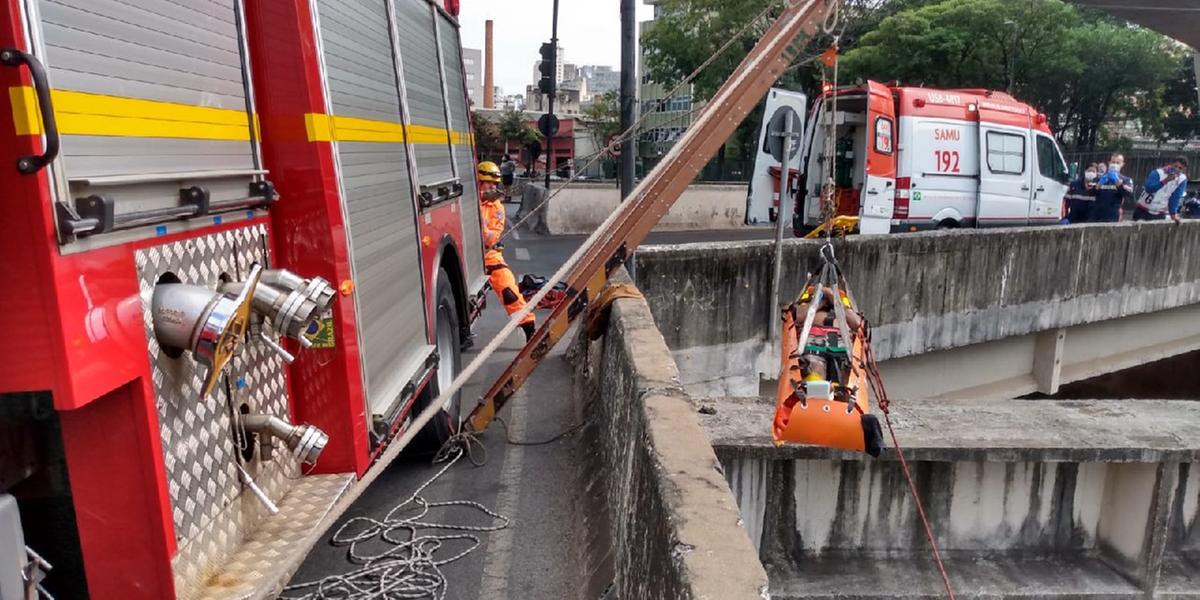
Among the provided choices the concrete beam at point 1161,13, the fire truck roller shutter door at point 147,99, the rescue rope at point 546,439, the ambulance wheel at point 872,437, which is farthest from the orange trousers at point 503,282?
the concrete beam at point 1161,13

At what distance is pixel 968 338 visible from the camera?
9.82 m

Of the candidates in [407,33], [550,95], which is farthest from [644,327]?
[550,95]

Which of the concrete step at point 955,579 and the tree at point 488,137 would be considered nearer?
the concrete step at point 955,579

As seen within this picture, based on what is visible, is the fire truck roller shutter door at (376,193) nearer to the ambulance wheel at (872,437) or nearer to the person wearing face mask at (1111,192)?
the ambulance wheel at (872,437)

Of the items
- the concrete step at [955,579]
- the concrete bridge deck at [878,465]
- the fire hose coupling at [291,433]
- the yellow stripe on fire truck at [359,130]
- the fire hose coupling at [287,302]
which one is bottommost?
the concrete step at [955,579]

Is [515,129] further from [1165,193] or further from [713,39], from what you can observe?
[1165,193]

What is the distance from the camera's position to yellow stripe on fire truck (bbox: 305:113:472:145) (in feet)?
10.2

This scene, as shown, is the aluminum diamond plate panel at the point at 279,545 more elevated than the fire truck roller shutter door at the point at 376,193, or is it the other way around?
the fire truck roller shutter door at the point at 376,193

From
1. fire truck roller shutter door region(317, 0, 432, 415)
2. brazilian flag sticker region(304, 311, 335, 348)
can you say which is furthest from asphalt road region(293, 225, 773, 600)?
brazilian flag sticker region(304, 311, 335, 348)

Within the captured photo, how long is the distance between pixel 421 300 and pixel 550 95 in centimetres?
1242

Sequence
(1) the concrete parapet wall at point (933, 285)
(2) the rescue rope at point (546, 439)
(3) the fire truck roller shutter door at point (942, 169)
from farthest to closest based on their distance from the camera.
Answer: (3) the fire truck roller shutter door at point (942, 169), (1) the concrete parapet wall at point (933, 285), (2) the rescue rope at point (546, 439)

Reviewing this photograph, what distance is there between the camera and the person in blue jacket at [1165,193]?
47.3 ft

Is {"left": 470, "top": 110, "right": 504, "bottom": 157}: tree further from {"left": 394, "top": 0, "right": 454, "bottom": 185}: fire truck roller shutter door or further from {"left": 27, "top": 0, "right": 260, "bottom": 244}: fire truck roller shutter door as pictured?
{"left": 27, "top": 0, "right": 260, "bottom": 244}: fire truck roller shutter door

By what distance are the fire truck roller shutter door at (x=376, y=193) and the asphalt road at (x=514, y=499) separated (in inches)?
33.2
